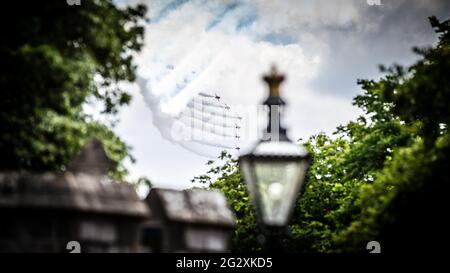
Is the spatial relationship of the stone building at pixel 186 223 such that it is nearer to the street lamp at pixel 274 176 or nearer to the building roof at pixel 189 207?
the building roof at pixel 189 207

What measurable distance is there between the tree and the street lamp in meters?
5.33

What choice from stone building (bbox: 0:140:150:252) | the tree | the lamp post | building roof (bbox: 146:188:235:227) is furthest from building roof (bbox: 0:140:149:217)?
the tree

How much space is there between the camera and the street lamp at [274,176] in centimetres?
673

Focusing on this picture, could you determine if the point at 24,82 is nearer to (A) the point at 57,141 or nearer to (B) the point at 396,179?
(A) the point at 57,141

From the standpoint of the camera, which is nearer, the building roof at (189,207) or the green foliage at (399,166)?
the building roof at (189,207)

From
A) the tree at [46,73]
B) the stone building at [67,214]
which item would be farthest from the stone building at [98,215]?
the tree at [46,73]

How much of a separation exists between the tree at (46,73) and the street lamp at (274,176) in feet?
17.5

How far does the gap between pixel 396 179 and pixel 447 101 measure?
6.67 ft

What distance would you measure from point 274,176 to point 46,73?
5754mm

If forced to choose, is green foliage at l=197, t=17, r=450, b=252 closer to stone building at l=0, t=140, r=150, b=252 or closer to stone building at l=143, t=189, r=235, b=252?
stone building at l=143, t=189, r=235, b=252

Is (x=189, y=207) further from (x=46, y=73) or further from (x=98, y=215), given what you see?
(x=46, y=73)

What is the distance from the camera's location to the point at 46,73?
11195 mm

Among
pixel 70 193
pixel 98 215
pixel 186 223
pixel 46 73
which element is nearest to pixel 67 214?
pixel 70 193
